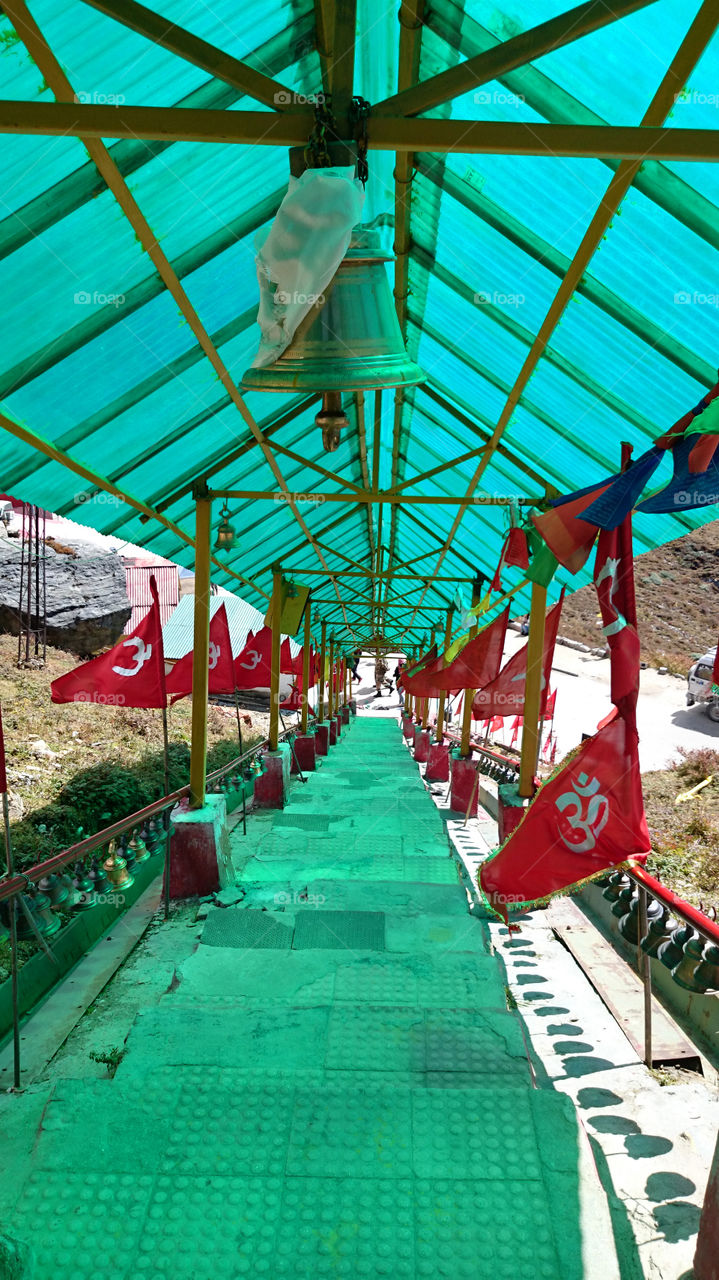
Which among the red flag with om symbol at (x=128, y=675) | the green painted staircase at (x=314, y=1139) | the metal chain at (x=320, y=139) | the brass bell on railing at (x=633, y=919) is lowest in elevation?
the green painted staircase at (x=314, y=1139)

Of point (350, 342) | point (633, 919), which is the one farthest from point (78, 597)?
point (350, 342)

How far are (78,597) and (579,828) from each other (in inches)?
827

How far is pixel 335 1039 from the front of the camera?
3936 millimetres

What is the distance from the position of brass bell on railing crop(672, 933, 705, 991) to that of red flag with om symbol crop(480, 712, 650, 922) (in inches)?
17.4

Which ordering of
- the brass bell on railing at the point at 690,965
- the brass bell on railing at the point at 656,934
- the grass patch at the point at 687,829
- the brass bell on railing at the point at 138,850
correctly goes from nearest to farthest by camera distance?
1. the brass bell on railing at the point at 690,965
2. the brass bell on railing at the point at 656,934
3. the brass bell on railing at the point at 138,850
4. the grass patch at the point at 687,829

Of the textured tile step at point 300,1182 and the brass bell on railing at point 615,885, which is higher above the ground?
the brass bell on railing at point 615,885

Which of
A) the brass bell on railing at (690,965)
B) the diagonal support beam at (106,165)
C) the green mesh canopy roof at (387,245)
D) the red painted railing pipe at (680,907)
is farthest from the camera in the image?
the brass bell on railing at (690,965)

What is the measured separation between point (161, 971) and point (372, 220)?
505 centimetres

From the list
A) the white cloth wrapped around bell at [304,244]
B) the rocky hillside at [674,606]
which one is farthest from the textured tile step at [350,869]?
the rocky hillside at [674,606]

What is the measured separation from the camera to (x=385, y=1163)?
3057 mm

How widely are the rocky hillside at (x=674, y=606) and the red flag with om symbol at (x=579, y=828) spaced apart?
141ft

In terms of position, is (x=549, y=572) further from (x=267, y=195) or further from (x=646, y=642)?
(x=646, y=642)

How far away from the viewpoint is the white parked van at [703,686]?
82.0 ft

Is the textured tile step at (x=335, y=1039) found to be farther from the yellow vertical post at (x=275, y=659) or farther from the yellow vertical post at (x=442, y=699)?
the yellow vertical post at (x=442, y=699)
